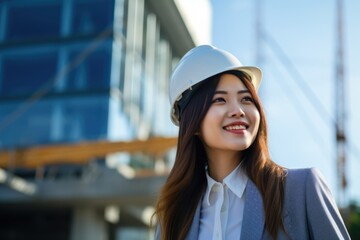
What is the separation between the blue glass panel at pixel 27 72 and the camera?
64.2ft

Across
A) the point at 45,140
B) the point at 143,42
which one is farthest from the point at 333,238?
the point at 143,42

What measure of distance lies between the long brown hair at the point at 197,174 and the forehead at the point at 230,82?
0.6 inches

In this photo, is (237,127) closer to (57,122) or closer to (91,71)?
(57,122)

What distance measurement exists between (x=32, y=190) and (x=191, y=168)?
15334 mm

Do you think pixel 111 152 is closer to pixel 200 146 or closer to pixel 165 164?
pixel 165 164

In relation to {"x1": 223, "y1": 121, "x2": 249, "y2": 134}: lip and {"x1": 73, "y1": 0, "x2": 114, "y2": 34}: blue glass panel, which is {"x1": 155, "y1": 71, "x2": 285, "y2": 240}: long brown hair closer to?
{"x1": 223, "y1": 121, "x2": 249, "y2": 134}: lip

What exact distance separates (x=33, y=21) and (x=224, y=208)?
63.5 ft

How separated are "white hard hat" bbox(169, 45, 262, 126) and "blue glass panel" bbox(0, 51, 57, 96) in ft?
58.0

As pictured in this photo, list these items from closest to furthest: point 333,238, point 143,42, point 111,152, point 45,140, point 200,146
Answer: point 333,238 → point 200,146 → point 111,152 → point 45,140 → point 143,42

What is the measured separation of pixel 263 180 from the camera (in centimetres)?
222

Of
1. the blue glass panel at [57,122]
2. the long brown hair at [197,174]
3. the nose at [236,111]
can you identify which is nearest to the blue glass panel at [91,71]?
the blue glass panel at [57,122]

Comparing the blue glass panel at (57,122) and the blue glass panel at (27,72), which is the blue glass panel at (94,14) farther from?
the blue glass panel at (57,122)

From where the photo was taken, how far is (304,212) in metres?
2.05

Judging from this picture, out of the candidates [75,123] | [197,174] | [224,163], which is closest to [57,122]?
[75,123]
